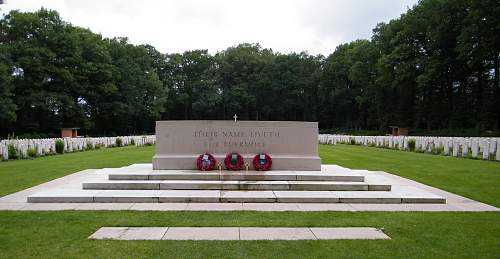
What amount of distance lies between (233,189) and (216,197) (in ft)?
3.31

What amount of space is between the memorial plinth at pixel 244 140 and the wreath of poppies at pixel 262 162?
0.31 metres

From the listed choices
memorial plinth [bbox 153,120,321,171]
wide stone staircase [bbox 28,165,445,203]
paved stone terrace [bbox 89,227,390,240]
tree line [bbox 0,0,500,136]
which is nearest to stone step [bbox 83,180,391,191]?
wide stone staircase [bbox 28,165,445,203]

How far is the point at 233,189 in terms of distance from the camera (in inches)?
326

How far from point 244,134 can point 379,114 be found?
4273 cm

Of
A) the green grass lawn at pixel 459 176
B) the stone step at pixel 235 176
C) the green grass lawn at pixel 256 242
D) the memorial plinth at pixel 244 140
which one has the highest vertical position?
the memorial plinth at pixel 244 140

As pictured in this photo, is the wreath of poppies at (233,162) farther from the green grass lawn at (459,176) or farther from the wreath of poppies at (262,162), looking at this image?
the green grass lawn at (459,176)

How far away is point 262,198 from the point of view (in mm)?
7352

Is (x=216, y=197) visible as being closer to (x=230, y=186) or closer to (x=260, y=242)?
(x=230, y=186)

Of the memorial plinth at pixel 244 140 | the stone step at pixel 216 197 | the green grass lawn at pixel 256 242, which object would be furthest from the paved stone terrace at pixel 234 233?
the memorial plinth at pixel 244 140

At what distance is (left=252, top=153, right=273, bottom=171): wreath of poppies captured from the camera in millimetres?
9703

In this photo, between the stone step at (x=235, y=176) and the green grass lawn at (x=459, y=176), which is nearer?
the green grass lawn at (x=459, y=176)

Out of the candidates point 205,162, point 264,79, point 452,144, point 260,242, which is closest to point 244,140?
point 205,162

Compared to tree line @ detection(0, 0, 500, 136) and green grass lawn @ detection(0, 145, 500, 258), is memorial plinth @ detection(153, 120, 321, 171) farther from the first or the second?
tree line @ detection(0, 0, 500, 136)

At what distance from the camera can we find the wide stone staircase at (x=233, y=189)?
732cm
